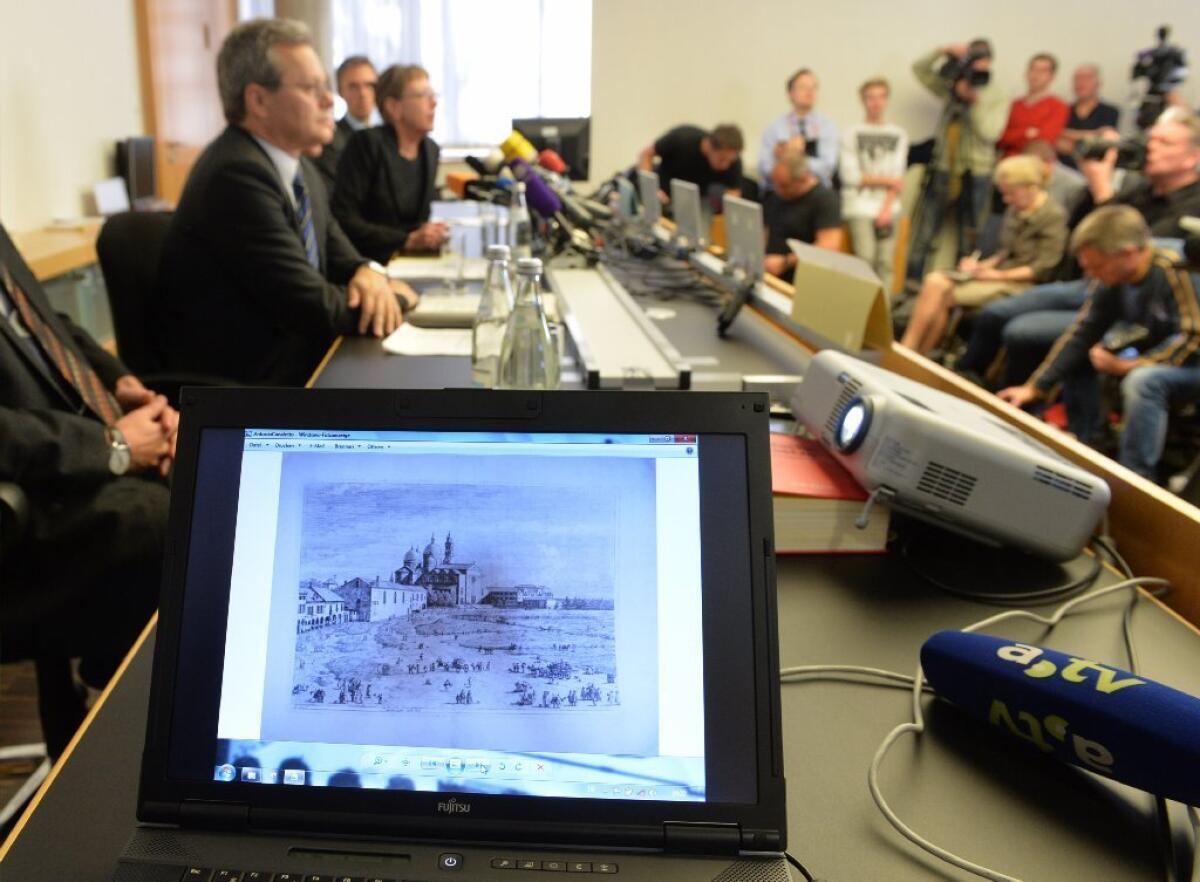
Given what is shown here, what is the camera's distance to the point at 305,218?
92.0 inches

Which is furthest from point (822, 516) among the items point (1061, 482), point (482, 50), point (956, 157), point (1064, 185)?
point (956, 157)

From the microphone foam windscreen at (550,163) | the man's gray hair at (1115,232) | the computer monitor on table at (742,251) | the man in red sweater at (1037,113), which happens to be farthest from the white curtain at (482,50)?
the computer monitor on table at (742,251)

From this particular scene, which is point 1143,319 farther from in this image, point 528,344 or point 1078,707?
point 1078,707

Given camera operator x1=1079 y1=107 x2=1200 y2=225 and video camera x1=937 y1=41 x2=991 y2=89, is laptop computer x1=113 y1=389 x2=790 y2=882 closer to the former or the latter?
camera operator x1=1079 y1=107 x2=1200 y2=225

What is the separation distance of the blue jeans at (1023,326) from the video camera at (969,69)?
287cm

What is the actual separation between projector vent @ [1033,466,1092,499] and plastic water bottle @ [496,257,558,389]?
2.26 feet

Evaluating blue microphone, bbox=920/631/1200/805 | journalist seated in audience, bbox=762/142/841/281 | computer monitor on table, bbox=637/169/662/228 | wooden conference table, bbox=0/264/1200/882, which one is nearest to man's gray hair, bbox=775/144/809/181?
journalist seated in audience, bbox=762/142/841/281

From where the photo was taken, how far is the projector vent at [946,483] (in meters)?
0.99

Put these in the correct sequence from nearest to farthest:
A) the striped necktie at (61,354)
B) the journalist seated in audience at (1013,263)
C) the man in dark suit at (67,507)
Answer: the man in dark suit at (67,507) → the striped necktie at (61,354) → the journalist seated in audience at (1013,263)

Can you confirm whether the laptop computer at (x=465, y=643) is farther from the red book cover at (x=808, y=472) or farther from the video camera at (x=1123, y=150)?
the video camera at (x=1123, y=150)

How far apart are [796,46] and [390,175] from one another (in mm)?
4433

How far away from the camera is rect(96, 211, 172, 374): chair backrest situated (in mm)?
2096

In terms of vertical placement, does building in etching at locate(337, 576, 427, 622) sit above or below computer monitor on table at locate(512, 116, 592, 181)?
below

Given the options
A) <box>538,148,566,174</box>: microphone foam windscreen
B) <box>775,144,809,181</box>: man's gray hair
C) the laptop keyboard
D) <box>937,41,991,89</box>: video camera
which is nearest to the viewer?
the laptop keyboard
